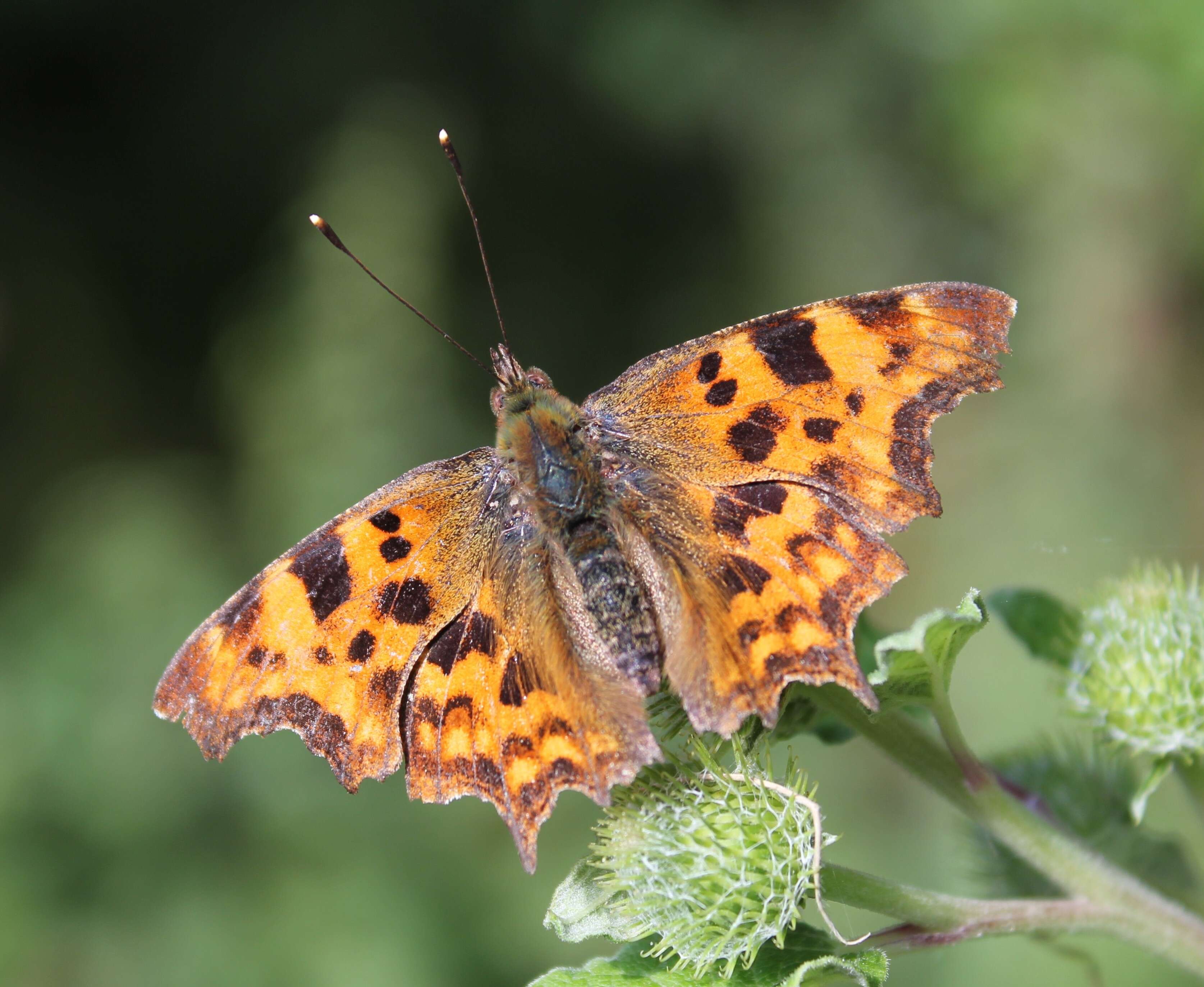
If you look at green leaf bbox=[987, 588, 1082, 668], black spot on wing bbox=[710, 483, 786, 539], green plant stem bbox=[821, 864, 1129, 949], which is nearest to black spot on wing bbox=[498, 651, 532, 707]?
black spot on wing bbox=[710, 483, 786, 539]

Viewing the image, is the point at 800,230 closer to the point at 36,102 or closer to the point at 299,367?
the point at 299,367

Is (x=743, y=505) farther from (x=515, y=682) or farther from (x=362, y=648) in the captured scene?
(x=362, y=648)

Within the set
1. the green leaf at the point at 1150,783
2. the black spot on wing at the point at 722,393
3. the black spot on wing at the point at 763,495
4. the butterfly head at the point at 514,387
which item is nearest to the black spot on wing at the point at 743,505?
the black spot on wing at the point at 763,495

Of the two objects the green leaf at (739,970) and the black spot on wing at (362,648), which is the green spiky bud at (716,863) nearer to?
the green leaf at (739,970)

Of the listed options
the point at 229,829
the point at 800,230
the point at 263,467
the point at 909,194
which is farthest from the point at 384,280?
the point at 909,194

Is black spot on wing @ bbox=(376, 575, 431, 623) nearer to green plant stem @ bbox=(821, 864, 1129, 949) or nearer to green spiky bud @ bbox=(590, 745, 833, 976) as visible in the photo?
green spiky bud @ bbox=(590, 745, 833, 976)

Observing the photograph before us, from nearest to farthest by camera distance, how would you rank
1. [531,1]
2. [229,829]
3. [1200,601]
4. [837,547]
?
[837,547], [1200,601], [229,829], [531,1]
